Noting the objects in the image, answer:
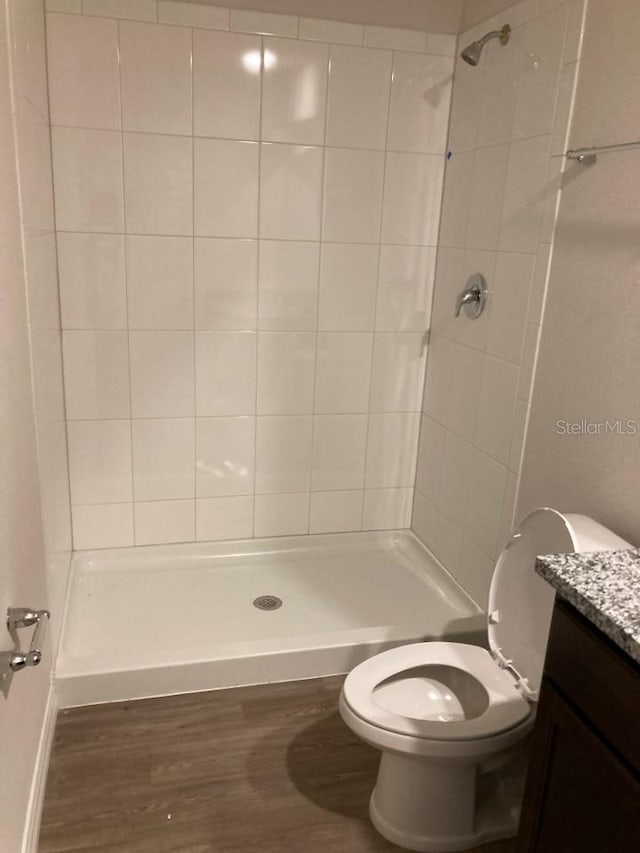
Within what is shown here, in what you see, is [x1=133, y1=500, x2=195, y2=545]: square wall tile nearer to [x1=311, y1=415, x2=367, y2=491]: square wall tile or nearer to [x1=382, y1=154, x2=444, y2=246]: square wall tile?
[x1=311, y1=415, x2=367, y2=491]: square wall tile

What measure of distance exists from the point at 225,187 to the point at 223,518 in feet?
4.09

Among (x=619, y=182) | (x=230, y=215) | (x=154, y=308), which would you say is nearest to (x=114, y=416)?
(x=154, y=308)

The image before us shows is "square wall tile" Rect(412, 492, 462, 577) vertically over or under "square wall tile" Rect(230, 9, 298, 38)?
under

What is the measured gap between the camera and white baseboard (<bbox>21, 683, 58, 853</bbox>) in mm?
1537

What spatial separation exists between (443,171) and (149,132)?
1.06 m

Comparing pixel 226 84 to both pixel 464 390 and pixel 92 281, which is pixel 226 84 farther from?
pixel 464 390

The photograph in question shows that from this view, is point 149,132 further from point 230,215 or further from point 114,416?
point 114,416

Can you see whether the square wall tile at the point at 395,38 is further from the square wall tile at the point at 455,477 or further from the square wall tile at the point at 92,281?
the square wall tile at the point at 455,477

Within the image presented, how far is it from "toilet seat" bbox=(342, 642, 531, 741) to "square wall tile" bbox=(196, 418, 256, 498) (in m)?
1.14

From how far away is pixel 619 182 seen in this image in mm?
1632

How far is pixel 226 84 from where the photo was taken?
2342mm

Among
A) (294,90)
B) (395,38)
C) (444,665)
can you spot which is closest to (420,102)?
(395,38)

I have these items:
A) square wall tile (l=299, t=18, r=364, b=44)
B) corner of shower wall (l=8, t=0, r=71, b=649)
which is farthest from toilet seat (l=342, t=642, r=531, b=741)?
square wall tile (l=299, t=18, r=364, b=44)

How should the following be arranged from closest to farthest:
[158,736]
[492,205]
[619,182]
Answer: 1. [619,182]
2. [158,736]
3. [492,205]
